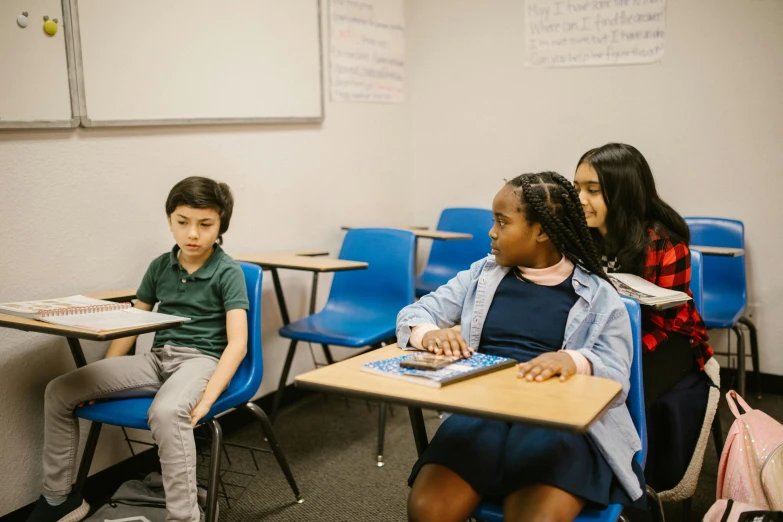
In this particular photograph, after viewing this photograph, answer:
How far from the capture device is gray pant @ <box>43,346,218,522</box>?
6.31 ft

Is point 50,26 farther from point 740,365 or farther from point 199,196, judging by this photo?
point 740,365

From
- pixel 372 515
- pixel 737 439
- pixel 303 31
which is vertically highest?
pixel 303 31

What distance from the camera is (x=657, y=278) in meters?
2.18

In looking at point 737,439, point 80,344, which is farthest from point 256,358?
point 737,439

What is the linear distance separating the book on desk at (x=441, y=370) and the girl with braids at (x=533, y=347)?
0.05 m

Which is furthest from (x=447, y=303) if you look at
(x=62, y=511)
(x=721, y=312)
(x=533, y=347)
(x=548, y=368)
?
(x=721, y=312)

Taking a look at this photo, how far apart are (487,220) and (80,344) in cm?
225

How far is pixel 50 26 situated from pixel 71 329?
3.75 ft

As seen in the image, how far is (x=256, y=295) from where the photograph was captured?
2301 millimetres

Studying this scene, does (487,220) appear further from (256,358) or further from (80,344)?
(80,344)

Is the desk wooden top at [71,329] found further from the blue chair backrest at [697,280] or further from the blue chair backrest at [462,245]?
the blue chair backrest at [462,245]

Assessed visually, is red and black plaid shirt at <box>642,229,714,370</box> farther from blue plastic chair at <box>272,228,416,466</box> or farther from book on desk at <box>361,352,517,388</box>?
blue plastic chair at <box>272,228,416,466</box>

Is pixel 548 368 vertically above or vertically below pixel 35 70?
below

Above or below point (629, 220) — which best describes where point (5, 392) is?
below
